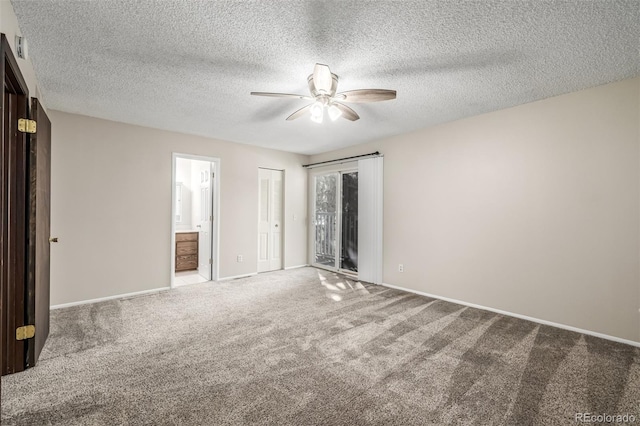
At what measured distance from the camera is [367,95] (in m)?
2.41

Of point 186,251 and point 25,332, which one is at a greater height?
point 186,251

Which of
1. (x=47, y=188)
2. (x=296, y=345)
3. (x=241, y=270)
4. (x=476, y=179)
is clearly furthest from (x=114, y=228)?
(x=476, y=179)

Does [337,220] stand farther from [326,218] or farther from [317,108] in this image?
[317,108]

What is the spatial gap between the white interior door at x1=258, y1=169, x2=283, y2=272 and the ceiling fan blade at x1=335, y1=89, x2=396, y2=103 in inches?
134

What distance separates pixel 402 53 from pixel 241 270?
14.1 ft

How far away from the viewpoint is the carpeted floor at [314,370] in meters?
1.73

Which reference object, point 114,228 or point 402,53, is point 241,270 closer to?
point 114,228

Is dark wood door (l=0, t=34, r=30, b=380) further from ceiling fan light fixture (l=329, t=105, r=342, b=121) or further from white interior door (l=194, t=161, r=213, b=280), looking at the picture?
white interior door (l=194, t=161, r=213, b=280)

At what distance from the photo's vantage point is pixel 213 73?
102 inches

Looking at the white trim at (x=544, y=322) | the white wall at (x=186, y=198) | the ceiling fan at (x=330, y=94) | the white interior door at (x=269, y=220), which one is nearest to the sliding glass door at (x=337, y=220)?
the white interior door at (x=269, y=220)

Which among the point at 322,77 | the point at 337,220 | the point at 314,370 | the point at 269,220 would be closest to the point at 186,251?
the point at 269,220

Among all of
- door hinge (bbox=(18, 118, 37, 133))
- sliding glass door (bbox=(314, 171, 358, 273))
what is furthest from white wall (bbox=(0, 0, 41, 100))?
sliding glass door (bbox=(314, 171, 358, 273))

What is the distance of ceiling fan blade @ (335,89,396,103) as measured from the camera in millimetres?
2335

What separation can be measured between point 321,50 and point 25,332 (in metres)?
3.06
